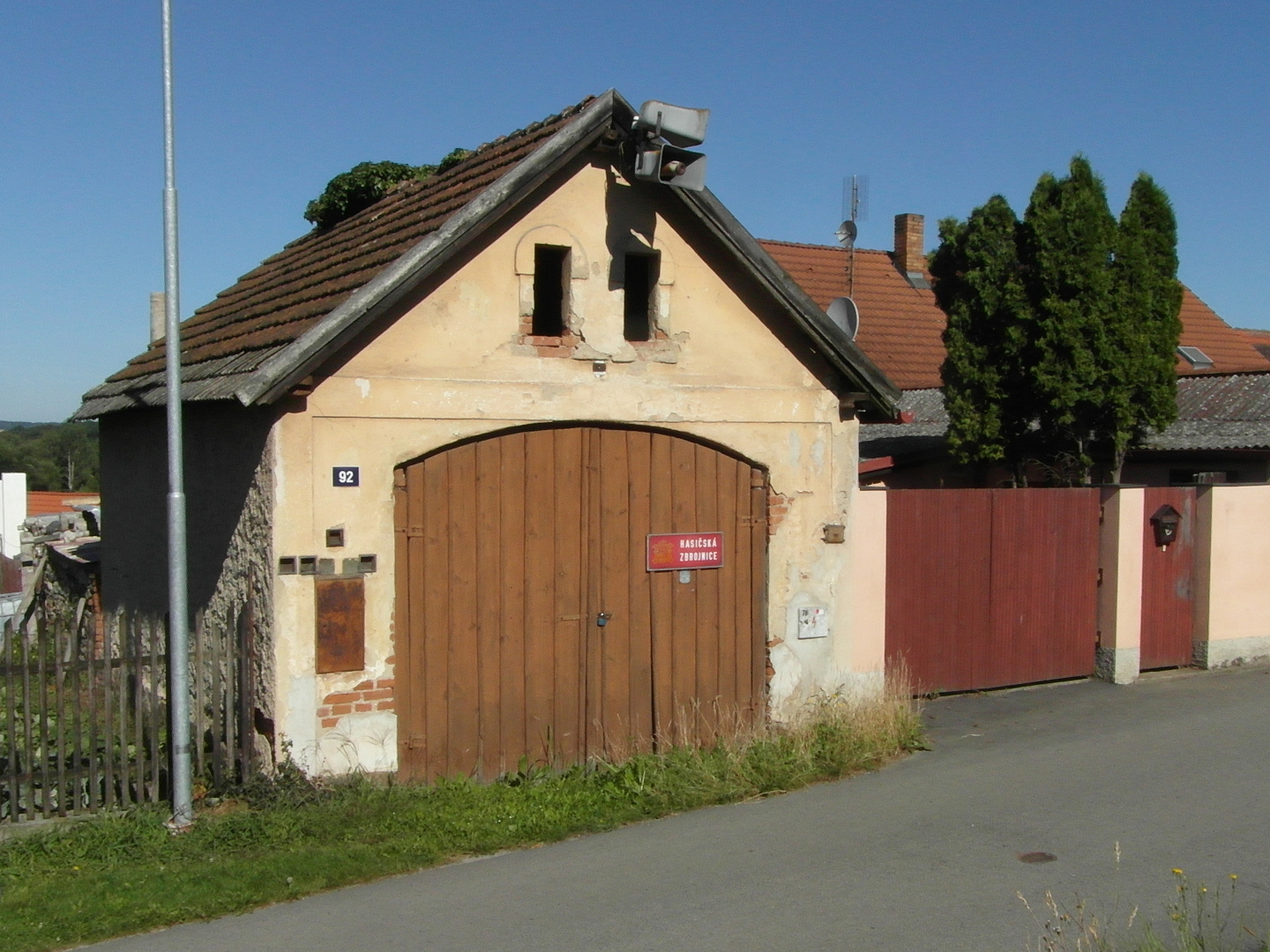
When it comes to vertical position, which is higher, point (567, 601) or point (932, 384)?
point (932, 384)

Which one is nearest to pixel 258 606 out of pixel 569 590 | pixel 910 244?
pixel 569 590

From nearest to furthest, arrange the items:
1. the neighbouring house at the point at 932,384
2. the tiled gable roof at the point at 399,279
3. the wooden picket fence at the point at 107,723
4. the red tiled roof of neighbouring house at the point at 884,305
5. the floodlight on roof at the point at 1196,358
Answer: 1. the wooden picket fence at the point at 107,723
2. the tiled gable roof at the point at 399,279
3. the neighbouring house at the point at 932,384
4. the red tiled roof of neighbouring house at the point at 884,305
5. the floodlight on roof at the point at 1196,358

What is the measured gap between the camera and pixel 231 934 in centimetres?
580

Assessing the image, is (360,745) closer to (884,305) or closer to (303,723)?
(303,723)

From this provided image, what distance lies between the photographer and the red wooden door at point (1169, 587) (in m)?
11.8

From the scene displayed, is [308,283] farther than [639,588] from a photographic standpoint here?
Yes

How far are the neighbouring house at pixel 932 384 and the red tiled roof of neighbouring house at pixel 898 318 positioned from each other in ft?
0.09

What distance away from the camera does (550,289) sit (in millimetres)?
9406

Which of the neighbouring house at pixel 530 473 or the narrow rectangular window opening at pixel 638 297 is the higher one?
the narrow rectangular window opening at pixel 638 297

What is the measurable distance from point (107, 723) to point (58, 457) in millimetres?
76327

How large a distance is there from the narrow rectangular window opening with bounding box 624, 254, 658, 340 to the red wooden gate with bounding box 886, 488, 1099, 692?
2.60 m

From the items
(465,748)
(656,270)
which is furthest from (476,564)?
(656,270)

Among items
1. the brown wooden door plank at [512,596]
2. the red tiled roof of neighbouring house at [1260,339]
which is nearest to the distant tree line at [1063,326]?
the brown wooden door plank at [512,596]

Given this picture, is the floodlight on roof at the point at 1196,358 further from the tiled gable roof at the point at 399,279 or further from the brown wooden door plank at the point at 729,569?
the brown wooden door plank at the point at 729,569
